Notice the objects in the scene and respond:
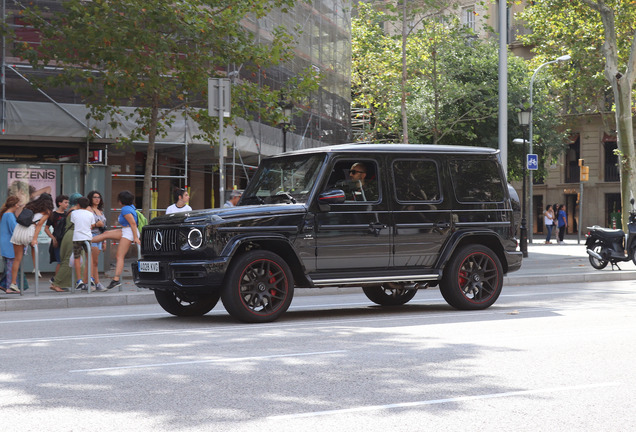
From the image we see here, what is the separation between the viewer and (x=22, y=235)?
47.3 feet

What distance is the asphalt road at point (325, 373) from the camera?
523 cm

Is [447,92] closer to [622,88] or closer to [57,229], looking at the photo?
[622,88]

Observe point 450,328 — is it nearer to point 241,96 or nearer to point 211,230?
point 211,230

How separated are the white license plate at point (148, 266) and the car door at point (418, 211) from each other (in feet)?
9.36

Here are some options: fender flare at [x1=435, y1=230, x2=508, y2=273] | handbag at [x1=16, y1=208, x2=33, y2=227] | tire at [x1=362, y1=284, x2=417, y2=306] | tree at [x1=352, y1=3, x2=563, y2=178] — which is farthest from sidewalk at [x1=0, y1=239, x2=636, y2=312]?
tree at [x1=352, y1=3, x2=563, y2=178]

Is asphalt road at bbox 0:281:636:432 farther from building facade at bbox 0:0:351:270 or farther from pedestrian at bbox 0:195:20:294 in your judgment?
building facade at bbox 0:0:351:270

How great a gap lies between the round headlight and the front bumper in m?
0.19

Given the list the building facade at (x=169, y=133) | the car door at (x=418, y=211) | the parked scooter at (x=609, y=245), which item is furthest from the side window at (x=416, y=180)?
the parked scooter at (x=609, y=245)

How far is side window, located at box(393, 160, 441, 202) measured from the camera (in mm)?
11211

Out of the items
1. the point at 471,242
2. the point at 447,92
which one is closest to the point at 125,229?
the point at 471,242

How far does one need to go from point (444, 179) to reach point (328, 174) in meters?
1.76

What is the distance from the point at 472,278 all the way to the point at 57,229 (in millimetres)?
7965

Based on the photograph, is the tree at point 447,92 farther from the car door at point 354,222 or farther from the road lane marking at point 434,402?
the road lane marking at point 434,402

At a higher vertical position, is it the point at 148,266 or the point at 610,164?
the point at 610,164
